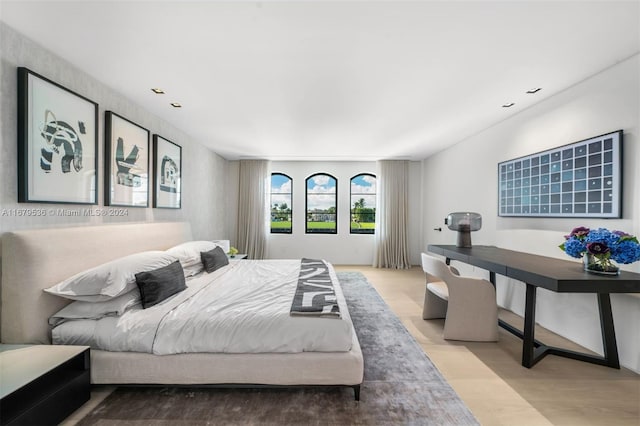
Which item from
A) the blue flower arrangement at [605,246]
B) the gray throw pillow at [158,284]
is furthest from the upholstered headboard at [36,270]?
the blue flower arrangement at [605,246]

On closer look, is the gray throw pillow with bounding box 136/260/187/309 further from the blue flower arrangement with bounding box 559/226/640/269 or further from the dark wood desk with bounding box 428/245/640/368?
the blue flower arrangement with bounding box 559/226/640/269

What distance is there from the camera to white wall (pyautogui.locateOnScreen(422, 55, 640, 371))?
2.06 m

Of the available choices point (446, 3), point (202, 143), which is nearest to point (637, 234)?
point (446, 3)

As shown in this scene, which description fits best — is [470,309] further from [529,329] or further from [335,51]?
[335,51]

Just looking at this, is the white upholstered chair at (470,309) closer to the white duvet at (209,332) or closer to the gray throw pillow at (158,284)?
the white duvet at (209,332)

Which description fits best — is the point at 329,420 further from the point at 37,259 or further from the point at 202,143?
the point at 202,143

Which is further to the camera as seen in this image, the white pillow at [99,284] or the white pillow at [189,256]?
the white pillow at [189,256]

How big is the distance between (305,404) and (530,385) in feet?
5.43

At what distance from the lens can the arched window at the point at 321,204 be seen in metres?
6.24

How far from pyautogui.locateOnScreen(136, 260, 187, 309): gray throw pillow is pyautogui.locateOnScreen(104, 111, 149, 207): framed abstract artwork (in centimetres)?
89

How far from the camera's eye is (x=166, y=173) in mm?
3338

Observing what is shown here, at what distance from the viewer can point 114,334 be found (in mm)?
1748

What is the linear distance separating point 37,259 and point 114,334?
691 mm

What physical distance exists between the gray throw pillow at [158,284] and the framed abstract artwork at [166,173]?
4.10ft
